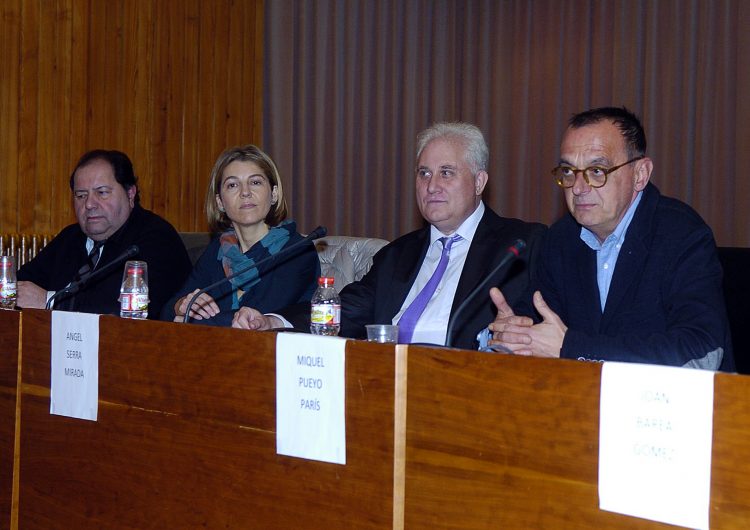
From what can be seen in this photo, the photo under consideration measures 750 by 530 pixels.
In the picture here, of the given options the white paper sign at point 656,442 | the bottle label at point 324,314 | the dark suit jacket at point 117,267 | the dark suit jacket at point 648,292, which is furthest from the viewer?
the dark suit jacket at point 117,267

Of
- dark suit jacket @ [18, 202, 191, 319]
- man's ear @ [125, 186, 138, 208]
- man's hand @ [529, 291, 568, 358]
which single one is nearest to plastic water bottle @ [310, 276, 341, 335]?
man's hand @ [529, 291, 568, 358]

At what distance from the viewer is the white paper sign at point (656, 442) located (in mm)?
1123

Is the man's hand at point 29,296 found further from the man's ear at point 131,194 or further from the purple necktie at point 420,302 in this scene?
the purple necktie at point 420,302

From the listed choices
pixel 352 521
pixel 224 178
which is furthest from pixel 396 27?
pixel 352 521

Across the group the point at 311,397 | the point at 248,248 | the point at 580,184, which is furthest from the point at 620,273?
the point at 248,248

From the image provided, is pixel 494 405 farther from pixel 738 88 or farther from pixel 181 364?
pixel 738 88

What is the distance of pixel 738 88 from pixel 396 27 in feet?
6.85

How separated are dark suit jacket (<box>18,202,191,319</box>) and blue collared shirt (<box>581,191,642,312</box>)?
1.67m

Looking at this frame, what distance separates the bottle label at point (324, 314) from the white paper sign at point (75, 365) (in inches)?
19.9

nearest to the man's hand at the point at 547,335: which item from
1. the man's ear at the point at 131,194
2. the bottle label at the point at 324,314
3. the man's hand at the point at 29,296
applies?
the bottle label at the point at 324,314

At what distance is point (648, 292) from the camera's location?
83.2 inches

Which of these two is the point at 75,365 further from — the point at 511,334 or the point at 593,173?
the point at 593,173

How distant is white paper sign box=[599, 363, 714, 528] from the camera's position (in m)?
1.12

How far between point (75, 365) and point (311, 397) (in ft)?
2.35
